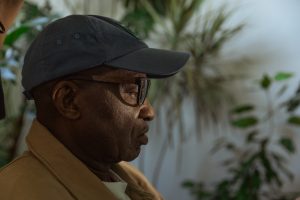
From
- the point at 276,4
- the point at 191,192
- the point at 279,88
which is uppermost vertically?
the point at 276,4

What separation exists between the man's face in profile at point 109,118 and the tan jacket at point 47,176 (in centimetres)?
5

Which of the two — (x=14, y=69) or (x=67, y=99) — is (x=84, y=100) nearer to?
(x=67, y=99)

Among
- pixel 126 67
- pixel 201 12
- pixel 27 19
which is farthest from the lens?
pixel 201 12

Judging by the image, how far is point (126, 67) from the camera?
86 centimetres

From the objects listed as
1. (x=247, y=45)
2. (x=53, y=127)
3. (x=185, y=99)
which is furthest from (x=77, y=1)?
(x=53, y=127)

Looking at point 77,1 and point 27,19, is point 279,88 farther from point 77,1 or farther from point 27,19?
point 27,19

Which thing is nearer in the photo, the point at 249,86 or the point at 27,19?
the point at 27,19

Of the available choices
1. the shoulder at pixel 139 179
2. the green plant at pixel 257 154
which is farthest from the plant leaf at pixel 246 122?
the shoulder at pixel 139 179

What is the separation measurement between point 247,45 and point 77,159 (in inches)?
93.4

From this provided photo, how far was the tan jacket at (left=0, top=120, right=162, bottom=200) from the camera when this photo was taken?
784mm

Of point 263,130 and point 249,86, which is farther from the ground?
point 249,86

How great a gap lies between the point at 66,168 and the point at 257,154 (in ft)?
5.97

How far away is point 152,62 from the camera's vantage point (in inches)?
35.5

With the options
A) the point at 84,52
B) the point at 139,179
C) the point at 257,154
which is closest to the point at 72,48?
the point at 84,52
